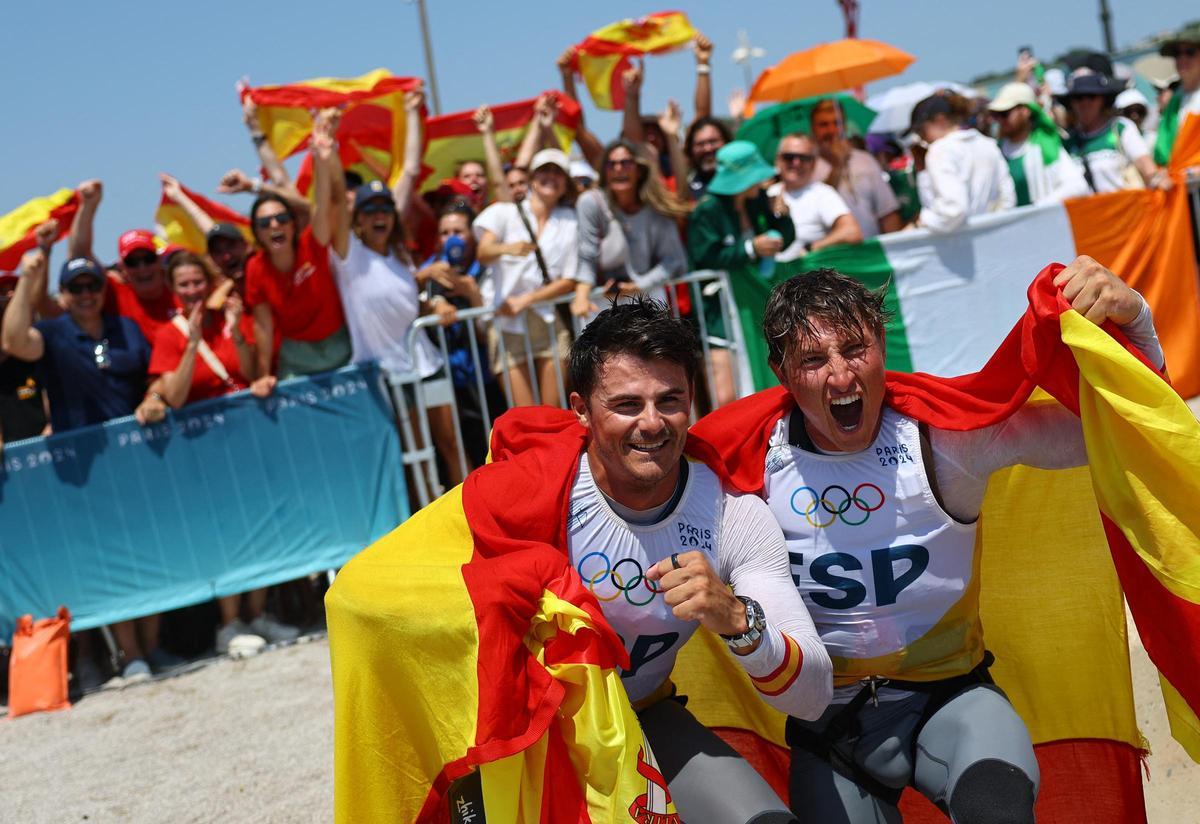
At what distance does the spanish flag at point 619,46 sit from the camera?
356 inches

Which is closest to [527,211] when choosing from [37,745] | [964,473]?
[37,745]

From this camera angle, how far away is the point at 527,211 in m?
7.31

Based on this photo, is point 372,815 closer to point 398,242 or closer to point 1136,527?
point 1136,527

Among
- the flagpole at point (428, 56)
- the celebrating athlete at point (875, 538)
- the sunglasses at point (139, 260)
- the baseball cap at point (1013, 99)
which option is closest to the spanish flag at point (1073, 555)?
the celebrating athlete at point (875, 538)

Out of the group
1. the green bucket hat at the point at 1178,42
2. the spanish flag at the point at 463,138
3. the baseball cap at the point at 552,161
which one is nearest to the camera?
the baseball cap at the point at 552,161

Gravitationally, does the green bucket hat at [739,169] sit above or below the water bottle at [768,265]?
above

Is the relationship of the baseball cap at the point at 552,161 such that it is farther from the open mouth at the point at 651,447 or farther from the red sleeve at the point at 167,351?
the open mouth at the point at 651,447

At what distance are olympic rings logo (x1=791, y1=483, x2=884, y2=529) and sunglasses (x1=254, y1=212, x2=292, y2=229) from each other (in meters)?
4.35

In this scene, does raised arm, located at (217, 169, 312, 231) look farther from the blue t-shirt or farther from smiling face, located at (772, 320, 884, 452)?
smiling face, located at (772, 320, 884, 452)

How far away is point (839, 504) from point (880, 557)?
0.17m

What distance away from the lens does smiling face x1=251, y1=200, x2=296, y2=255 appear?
21.6 feet

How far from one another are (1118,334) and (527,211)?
486 centimetres

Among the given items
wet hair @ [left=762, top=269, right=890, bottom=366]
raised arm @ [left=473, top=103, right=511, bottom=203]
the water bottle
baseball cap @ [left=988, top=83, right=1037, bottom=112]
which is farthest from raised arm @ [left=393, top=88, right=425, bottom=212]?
wet hair @ [left=762, top=269, right=890, bottom=366]

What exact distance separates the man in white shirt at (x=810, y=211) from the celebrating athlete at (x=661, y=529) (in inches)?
180
